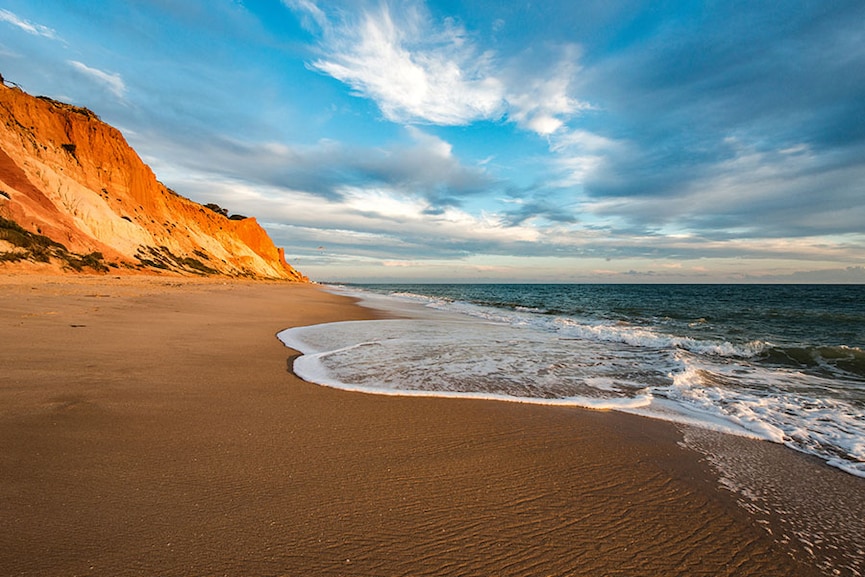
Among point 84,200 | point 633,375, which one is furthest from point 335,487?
point 84,200

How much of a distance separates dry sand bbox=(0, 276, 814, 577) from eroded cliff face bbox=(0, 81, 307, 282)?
20.3 meters

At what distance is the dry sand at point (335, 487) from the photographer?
181 centimetres

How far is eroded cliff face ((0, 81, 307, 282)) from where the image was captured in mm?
21031

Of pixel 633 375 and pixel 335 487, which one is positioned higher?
pixel 335 487

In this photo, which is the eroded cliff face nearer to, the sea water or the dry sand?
the sea water

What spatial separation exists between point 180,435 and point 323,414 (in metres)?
1.18

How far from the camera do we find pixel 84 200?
26453 mm

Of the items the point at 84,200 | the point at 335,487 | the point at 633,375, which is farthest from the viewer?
the point at 84,200

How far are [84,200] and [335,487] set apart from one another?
34247 mm

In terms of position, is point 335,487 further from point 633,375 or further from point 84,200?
point 84,200

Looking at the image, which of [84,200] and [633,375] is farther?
[84,200]

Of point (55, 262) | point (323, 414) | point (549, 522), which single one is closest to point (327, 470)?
point (323, 414)

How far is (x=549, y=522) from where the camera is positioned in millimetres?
2166

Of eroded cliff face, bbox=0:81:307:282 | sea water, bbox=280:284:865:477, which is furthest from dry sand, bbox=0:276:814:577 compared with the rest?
eroded cliff face, bbox=0:81:307:282
